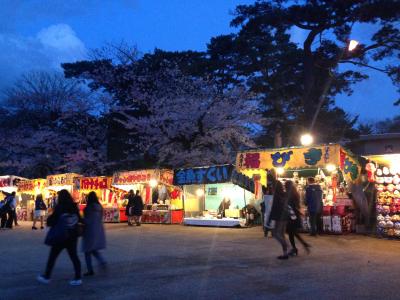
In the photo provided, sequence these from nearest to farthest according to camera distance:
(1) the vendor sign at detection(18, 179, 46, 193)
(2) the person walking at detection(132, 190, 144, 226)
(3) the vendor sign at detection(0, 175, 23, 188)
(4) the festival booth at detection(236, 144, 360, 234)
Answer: (4) the festival booth at detection(236, 144, 360, 234)
(2) the person walking at detection(132, 190, 144, 226)
(1) the vendor sign at detection(18, 179, 46, 193)
(3) the vendor sign at detection(0, 175, 23, 188)

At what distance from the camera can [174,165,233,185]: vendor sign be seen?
1762 centimetres

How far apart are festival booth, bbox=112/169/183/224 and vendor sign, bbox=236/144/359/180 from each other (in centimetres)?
510

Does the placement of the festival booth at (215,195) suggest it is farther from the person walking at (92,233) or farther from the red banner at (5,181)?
the red banner at (5,181)

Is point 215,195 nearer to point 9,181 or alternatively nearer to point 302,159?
point 302,159

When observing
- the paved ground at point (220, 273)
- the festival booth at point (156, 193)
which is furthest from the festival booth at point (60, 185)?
the paved ground at point (220, 273)

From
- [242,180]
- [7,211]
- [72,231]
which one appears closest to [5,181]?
[7,211]

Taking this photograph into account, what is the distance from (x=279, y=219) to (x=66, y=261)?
471 centimetres

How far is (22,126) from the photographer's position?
1265 inches

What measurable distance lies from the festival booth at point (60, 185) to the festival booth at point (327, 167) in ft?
39.8

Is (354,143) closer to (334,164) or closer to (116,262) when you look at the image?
(334,164)

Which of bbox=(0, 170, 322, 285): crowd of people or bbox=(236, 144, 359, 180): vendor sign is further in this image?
bbox=(236, 144, 359, 180): vendor sign

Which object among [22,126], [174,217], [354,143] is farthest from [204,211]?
[22,126]

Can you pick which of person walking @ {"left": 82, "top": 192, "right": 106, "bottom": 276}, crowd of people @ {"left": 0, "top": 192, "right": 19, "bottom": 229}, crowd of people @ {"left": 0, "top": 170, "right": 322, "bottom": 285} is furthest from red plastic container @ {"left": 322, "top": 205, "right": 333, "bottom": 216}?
crowd of people @ {"left": 0, "top": 192, "right": 19, "bottom": 229}

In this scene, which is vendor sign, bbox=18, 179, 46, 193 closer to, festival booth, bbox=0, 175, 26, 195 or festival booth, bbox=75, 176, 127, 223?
festival booth, bbox=0, 175, 26, 195
